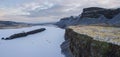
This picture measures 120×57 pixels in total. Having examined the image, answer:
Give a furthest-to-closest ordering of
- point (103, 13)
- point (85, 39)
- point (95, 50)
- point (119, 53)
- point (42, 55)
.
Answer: point (103, 13) → point (42, 55) → point (85, 39) → point (95, 50) → point (119, 53)

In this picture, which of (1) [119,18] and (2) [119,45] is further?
(1) [119,18]

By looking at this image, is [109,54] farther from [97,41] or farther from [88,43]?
[88,43]

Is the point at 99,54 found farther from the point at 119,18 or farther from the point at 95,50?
the point at 119,18

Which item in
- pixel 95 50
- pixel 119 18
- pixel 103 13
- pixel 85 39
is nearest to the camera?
pixel 95 50

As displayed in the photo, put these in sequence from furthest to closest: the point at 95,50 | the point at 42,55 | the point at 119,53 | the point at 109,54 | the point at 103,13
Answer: the point at 103,13 < the point at 42,55 < the point at 95,50 < the point at 109,54 < the point at 119,53

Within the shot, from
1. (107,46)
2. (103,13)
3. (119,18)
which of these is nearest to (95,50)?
(107,46)

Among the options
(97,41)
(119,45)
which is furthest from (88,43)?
(119,45)

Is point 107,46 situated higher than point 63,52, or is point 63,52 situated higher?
point 107,46

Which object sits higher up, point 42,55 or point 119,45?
point 119,45

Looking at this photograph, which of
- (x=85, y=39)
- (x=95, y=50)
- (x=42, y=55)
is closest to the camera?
(x=95, y=50)
